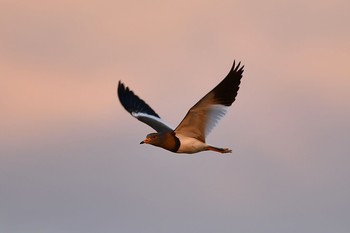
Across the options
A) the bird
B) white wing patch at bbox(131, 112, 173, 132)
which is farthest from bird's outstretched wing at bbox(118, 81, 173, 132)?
the bird

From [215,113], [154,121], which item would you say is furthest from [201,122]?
[154,121]

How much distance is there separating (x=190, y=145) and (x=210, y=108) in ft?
4.30

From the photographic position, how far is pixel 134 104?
39.0 m

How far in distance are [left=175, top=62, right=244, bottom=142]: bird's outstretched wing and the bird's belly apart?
0.15 metres

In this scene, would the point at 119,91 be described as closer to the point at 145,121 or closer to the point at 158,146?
the point at 145,121

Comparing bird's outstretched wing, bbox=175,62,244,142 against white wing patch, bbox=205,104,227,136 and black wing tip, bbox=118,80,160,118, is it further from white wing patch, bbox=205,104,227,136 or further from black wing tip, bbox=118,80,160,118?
black wing tip, bbox=118,80,160,118

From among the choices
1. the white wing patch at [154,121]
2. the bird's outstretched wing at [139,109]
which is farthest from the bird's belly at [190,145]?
the bird's outstretched wing at [139,109]

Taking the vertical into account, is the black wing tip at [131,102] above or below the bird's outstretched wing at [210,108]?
above

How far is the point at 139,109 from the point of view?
3844 cm

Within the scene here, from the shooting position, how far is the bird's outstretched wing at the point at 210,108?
102 ft

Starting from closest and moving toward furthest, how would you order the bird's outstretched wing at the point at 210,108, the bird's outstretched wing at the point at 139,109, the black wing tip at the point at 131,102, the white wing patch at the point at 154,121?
the bird's outstretched wing at the point at 210,108
the white wing patch at the point at 154,121
the bird's outstretched wing at the point at 139,109
the black wing tip at the point at 131,102

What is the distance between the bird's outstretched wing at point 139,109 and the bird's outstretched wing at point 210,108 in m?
2.66

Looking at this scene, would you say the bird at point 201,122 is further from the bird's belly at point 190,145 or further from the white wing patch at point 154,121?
the white wing patch at point 154,121

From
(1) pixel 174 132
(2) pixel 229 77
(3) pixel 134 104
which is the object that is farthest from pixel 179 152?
(3) pixel 134 104
